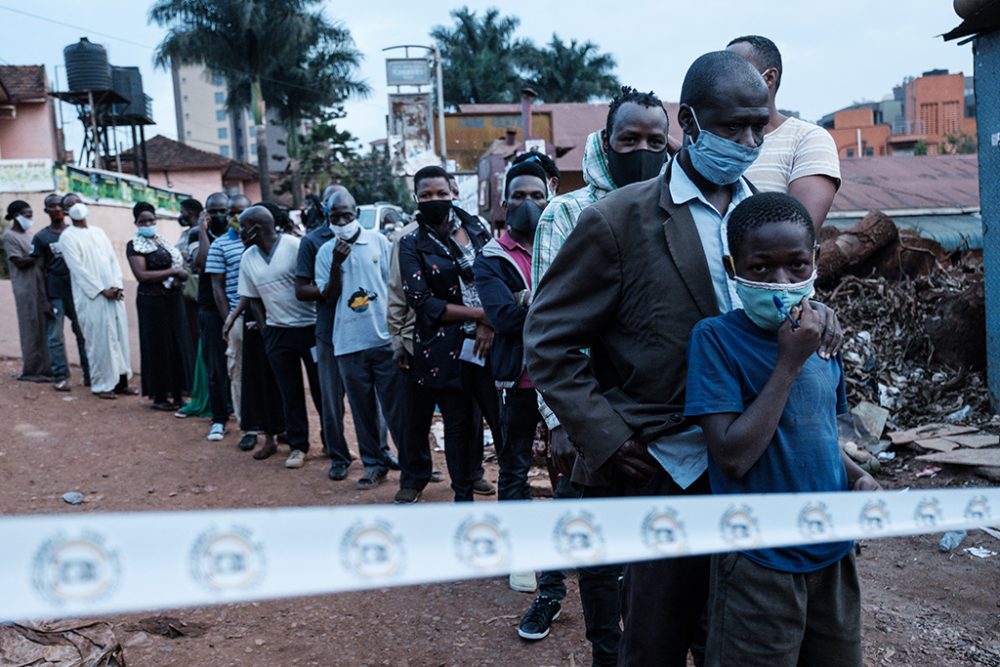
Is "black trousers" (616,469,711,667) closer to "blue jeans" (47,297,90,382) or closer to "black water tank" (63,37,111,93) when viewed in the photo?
"blue jeans" (47,297,90,382)

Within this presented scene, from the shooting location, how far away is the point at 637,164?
2746 mm

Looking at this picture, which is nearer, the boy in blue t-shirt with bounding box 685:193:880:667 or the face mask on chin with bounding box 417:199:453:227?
the boy in blue t-shirt with bounding box 685:193:880:667

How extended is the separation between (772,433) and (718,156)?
2.17 feet

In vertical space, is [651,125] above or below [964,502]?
above

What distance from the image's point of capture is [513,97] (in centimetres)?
5388

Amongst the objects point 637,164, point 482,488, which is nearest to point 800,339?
point 637,164

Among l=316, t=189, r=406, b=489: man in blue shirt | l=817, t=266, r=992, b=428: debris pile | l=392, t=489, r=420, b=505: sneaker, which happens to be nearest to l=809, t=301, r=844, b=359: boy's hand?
l=392, t=489, r=420, b=505: sneaker

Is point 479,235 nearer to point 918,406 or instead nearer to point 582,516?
point 582,516

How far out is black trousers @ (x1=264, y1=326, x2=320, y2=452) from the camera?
6484mm

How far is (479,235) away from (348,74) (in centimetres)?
4095

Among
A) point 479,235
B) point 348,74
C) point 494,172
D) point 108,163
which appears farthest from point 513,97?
point 479,235

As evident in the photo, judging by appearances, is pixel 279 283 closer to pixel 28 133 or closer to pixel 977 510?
pixel 977 510

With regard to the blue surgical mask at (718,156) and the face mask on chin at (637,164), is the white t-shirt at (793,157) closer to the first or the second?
the face mask on chin at (637,164)

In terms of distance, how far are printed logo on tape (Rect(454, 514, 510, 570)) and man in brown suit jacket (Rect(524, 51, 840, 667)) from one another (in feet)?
2.37
